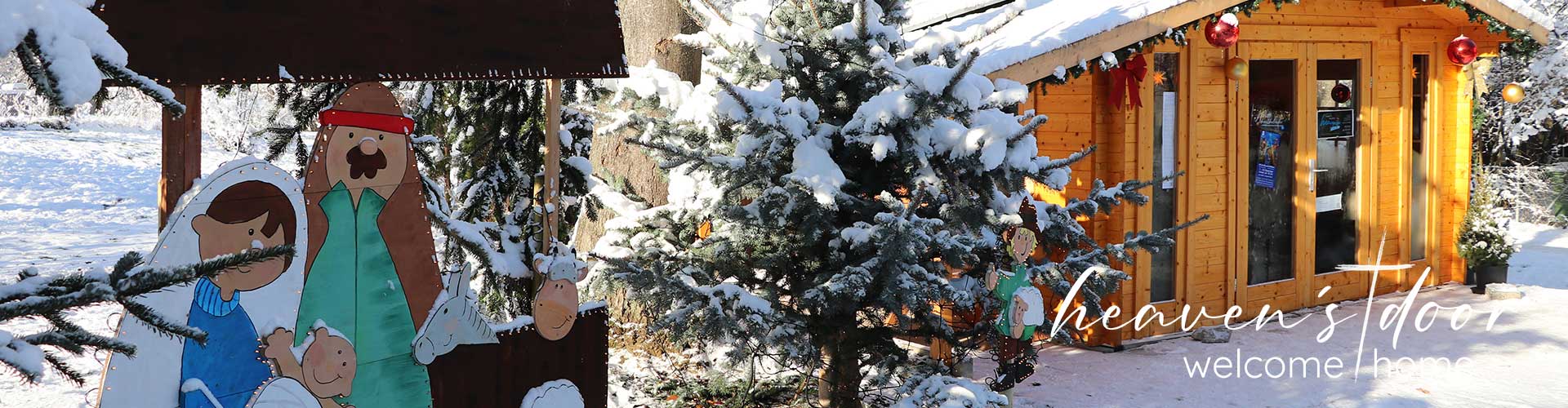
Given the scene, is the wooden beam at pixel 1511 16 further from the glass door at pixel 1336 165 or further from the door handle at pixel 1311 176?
the door handle at pixel 1311 176

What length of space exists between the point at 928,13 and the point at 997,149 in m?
4.07

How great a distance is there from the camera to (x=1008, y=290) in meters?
5.34

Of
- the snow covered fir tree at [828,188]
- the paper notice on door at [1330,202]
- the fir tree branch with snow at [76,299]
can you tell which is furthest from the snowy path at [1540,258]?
the fir tree branch with snow at [76,299]

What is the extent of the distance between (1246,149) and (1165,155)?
0.88 metres

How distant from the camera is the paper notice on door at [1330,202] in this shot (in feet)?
30.6

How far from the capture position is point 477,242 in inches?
165

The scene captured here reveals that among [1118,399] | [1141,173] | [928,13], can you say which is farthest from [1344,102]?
[1118,399]

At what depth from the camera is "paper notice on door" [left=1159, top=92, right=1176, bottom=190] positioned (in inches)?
313

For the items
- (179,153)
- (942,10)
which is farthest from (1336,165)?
(179,153)

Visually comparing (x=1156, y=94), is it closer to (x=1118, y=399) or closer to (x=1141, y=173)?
(x=1141, y=173)

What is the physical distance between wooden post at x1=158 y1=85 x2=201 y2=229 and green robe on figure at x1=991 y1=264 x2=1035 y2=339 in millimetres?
3280

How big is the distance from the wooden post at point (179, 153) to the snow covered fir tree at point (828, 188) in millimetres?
2131

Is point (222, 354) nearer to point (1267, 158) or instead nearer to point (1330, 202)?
point (1267, 158)

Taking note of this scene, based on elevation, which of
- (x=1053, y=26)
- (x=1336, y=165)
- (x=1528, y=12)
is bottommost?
(x=1336, y=165)
